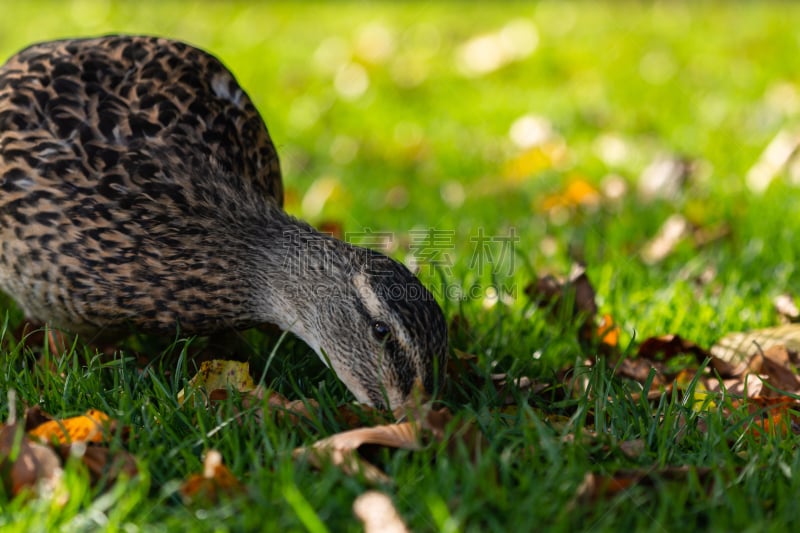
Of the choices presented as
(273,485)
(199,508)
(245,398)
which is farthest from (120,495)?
(245,398)

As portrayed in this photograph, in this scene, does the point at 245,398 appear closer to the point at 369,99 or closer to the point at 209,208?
the point at 209,208

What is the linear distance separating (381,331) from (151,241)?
94 cm

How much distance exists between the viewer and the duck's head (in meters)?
3.30

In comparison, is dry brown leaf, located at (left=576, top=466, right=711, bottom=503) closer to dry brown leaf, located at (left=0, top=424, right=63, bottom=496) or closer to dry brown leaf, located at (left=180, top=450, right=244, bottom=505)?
dry brown leaf, located at (left=180, top=450, right=244, bottom=505)

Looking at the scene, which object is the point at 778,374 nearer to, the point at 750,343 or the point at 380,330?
the point at 750,343

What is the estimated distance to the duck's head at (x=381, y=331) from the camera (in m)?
3.30

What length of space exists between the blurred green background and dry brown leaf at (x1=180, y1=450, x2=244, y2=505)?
65.4 inches

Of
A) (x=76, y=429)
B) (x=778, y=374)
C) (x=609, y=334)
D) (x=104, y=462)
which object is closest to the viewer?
(x=104, y=462)

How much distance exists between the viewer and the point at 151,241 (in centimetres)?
366

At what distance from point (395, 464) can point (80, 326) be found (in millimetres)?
1604

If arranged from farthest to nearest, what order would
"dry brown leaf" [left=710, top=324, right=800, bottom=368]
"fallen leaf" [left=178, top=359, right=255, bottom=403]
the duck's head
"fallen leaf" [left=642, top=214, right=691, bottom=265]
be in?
1. "fallen leaf" [left=642, top=214, right=691, bottom=265]
2. "dry brown leaf" [left=710, top=324, right=800, bottom=368]
3. "fallen leaf" [left=178, top=359, right=255, bottom=403]
4. the duck's head

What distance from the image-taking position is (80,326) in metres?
3.85

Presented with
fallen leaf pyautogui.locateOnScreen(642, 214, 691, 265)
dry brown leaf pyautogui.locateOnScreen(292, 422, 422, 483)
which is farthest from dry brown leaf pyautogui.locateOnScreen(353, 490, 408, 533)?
fallen leaf pyautogui.locateOnScreen(642, 214, 691, 265)

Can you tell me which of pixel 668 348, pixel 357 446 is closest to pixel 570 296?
pixel 668 348
